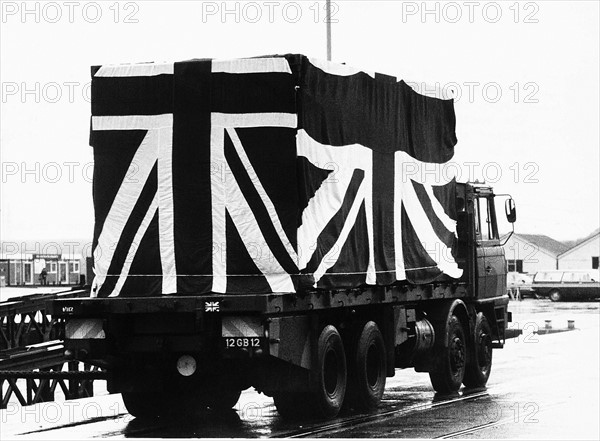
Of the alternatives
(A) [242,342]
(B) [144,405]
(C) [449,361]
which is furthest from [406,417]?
(C) [449,361]

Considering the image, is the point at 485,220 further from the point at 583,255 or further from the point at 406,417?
the point at 583,255

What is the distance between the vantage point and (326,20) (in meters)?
26.6

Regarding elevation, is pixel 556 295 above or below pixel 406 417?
above

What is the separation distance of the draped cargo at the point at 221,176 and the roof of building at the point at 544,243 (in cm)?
11183

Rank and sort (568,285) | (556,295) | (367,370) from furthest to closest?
(556,295)
(568,285)
(367,370)

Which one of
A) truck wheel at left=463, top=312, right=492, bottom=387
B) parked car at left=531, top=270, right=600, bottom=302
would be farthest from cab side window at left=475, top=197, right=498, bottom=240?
parked car at left=531, top=270, right=600, bottom=302

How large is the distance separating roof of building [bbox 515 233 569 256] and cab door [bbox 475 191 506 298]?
→ 104432 mm

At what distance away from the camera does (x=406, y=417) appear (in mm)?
16906

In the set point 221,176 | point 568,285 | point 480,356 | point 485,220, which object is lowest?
point 480,356

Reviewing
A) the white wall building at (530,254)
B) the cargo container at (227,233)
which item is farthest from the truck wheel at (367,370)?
the white wall building at (530,254)

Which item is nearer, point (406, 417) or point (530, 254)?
point (406, 417)

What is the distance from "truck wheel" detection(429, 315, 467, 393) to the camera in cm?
2030

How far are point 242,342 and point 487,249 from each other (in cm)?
840

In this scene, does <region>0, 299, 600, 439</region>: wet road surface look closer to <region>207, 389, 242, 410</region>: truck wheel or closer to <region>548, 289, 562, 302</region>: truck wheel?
<region>207, 389, 242, 410</region>: truck wheel
